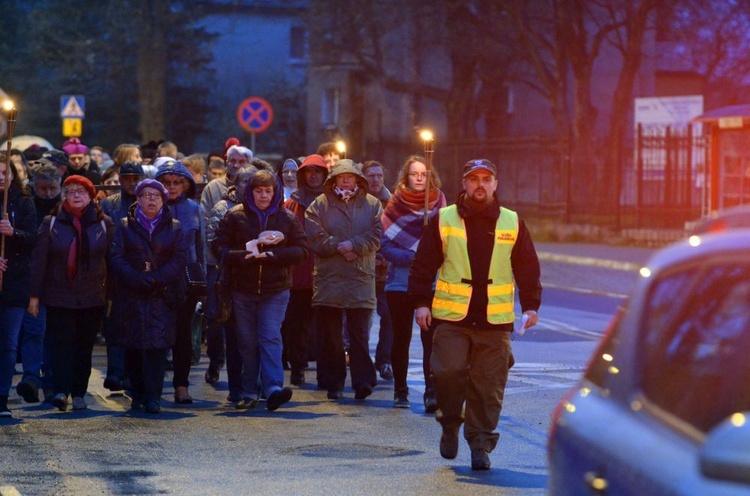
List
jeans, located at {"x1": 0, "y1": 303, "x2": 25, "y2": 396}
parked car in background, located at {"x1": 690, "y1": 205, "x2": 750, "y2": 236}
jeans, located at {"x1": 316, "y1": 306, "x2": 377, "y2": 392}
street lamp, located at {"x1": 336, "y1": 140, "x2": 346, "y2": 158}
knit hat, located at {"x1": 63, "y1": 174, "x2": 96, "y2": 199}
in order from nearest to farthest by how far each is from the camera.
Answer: parked car in background, located at {"x1": 690, "y1": 205, "x2": 750, "y2": 236} < jeans, located at {"x1": 0, "y1": 303, "x2": 25, "y2": 396} < knit hat, located at {"x1": 63, "y1": 174, "x2": 96, "y2": 199} < jeans, located at {"x1": 316, "y1": 306, "x2": 377, "y2": 392} < street lamp, located at {"x1": 336, "y1": 140, "x2": 346, "y2": 158}

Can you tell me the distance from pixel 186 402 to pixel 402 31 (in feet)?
119

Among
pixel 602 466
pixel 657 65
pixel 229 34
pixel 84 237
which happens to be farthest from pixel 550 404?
pixel 229 34

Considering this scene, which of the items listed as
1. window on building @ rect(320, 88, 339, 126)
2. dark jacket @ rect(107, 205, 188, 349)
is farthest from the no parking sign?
A: window on building @ rect(320, 88, 339, 126)

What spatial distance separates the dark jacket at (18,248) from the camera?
1109 centimetres

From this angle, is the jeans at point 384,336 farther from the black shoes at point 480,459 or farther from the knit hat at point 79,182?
the black shoes at point 480,459

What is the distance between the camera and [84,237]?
11.2 m

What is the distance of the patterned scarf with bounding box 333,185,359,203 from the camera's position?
1188cm

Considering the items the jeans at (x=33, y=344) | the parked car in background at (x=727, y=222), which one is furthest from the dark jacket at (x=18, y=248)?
the parked car in background at (x=727, y=222)

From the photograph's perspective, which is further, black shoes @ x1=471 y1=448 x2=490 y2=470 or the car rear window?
black shoes @ x1=471 y1=448 x2=490 y2=470

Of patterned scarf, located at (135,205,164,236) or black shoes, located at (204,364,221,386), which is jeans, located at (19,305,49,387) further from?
black shoes, located at (204,364,221,386)

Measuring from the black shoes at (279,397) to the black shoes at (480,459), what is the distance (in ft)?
8.35

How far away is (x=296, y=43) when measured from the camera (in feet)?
214

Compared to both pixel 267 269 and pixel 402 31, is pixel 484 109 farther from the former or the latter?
pixel 267 269

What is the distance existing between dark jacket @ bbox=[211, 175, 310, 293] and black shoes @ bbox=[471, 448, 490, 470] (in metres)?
2.94
